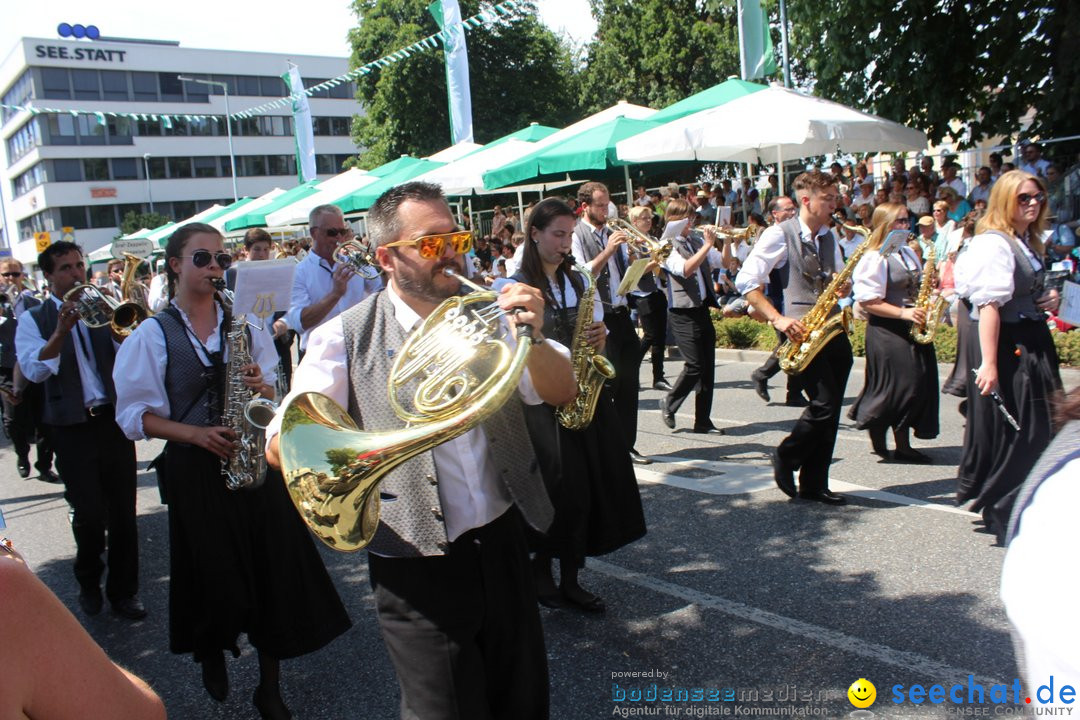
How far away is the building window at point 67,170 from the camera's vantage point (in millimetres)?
59656

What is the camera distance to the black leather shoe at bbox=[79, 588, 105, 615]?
468cm

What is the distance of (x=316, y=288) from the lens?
5.91 m

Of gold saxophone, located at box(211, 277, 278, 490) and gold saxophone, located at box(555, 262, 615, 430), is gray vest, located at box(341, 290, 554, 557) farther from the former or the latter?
gold saxophone, located at box(555, 262, 615, 430)

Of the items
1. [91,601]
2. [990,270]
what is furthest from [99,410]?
[990,270]

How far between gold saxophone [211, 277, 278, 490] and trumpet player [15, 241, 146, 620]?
1.47m

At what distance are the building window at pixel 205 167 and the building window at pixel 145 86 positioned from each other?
4889mm

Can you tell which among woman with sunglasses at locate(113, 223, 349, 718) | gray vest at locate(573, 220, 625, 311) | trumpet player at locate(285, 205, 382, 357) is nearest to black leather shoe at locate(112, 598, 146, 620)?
woman with sunglasses at locate(113, 223, 349, 718)

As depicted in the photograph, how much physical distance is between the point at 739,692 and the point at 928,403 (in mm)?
3374

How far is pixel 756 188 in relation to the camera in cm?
1691

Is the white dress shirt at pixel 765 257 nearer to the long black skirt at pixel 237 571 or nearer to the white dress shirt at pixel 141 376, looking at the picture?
the long black skirt at pixel 237 571

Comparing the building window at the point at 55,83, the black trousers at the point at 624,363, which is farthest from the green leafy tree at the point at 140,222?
the black trousers at the point at 624,363

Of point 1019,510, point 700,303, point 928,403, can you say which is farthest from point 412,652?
point 700,303

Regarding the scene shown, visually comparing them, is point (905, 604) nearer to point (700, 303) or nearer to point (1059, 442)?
point (1059, 442)

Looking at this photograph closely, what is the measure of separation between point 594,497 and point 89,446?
270 centimetres
